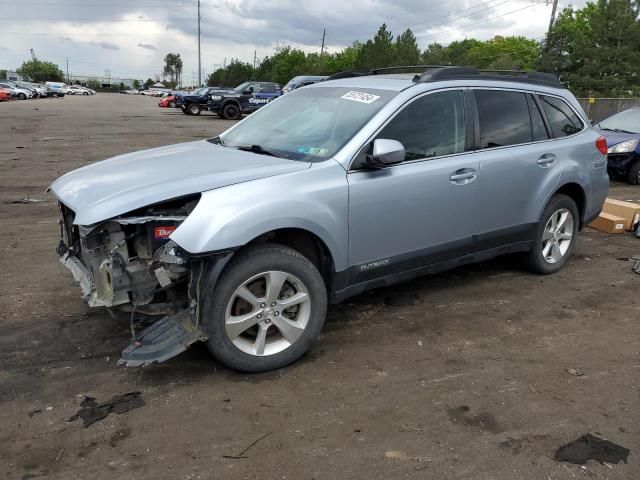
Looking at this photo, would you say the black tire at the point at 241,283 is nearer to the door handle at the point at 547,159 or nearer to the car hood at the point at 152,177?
the car hood at the point at 152,177

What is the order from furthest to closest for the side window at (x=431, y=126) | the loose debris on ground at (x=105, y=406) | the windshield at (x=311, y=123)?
the side window at (x=431, y=126)
the windshield at (x=311, y=123)
the loose debris on ground at (x=105, y=406)

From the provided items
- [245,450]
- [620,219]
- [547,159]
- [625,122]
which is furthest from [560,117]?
[625,122]

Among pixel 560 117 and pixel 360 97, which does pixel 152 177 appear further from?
pixel 560 117

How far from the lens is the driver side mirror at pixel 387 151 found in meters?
3.49

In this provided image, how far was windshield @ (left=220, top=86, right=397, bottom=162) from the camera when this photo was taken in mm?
3789

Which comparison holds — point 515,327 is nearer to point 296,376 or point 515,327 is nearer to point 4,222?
point 296,376

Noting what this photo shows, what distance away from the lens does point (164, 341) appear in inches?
124

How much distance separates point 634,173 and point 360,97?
28.0 feet

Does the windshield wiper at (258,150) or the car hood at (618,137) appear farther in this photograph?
the car hood at (618,137)

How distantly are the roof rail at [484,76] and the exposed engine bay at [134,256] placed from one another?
2.13 meters

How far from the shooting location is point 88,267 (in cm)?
340

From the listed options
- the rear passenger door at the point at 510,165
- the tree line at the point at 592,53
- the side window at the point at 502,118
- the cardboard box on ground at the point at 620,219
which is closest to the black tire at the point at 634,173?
the cardboard box on ground at the point at 620,219

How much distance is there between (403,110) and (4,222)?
18.2ft

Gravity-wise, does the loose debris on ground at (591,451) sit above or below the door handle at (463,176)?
below
